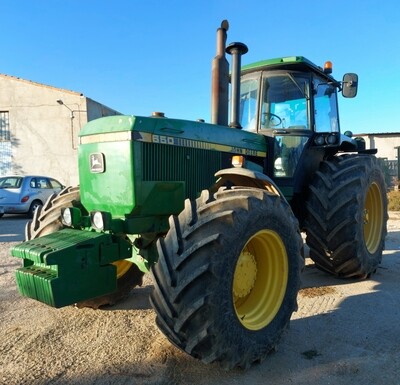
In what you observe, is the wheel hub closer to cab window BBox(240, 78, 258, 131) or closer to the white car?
cab window BBox(240, 78, 258, 131)

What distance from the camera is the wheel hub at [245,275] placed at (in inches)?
128

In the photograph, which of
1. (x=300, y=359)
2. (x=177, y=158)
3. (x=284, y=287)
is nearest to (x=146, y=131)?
(x=177, y=158)

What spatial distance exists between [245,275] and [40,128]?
2103cm

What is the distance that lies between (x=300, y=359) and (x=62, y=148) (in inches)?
815

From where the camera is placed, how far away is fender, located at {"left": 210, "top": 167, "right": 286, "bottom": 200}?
11.4 feet

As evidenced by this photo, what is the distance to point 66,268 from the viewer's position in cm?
291

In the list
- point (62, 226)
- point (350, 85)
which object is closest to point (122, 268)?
point (62, 226)

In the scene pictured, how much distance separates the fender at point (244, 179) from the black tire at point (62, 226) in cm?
135

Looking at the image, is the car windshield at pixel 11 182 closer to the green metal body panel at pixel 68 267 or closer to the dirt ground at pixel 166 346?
the dirt ground at pixel 166 346

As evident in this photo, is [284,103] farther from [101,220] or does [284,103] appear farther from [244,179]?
[101,220]

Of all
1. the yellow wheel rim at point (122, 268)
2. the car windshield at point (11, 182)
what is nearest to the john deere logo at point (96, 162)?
the yellow wheel rim at point (122, 268)

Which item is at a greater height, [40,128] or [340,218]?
[40,128]

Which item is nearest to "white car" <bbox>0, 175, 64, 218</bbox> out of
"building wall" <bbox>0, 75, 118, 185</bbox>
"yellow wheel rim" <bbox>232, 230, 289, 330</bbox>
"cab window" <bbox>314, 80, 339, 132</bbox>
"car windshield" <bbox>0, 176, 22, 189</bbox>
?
"car windshield" <bbox>0, 176, 22, 189</bbox>

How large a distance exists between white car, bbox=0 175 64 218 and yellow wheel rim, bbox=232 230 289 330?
36.8ft
